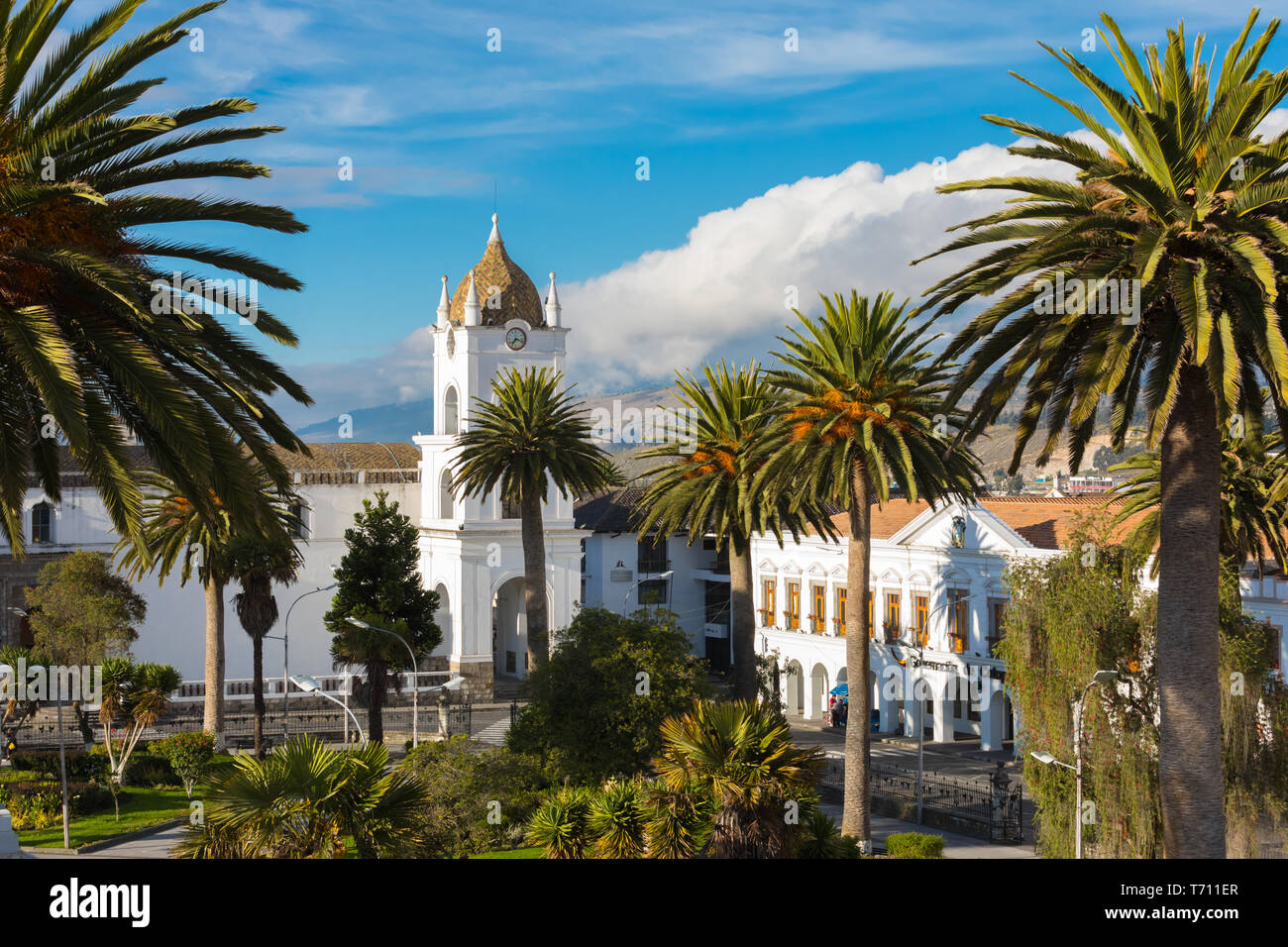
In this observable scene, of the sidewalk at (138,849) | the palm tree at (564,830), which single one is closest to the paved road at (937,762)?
the palm tree at (564,830)

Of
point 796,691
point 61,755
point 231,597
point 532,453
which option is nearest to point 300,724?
point 231,597

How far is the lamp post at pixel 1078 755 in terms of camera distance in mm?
29594

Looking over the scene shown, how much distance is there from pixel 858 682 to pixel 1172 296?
62.0 ft

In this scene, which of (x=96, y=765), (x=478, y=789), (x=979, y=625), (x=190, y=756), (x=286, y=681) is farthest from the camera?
(x=979, y=625)

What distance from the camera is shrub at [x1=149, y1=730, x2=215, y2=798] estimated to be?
148 ft

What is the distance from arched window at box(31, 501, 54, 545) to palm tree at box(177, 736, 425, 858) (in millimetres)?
52627

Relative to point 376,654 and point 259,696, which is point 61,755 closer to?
point 259,696

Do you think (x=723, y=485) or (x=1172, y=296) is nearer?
(x=1172, y=296)

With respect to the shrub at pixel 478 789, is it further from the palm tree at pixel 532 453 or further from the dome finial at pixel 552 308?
the dome finial at pixel 552 308

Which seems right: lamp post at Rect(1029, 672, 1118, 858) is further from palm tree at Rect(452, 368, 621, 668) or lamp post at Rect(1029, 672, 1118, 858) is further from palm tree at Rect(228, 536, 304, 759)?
palm tree at Rect(228, 536, 304, 759)

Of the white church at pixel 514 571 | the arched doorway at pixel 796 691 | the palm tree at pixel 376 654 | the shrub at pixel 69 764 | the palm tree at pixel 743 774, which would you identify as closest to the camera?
the palm tree at pixel 743 774

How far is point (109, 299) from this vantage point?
13594 millimetres

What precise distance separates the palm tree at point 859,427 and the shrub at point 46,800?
25030mm

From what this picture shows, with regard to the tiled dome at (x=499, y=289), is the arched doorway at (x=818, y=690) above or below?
below
